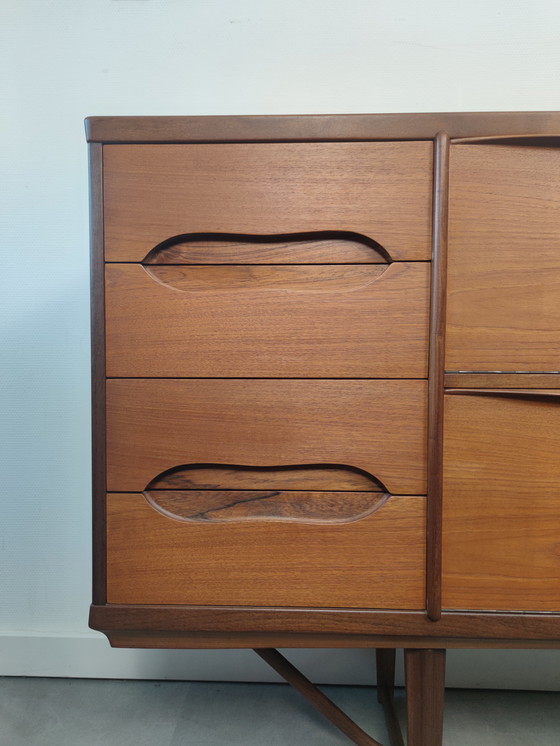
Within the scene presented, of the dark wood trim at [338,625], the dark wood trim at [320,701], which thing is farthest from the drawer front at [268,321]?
the dark wood trim at [320,701]

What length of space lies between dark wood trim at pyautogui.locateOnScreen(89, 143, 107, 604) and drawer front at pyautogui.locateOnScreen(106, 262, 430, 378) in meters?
0.01

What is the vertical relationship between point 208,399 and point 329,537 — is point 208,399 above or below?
above

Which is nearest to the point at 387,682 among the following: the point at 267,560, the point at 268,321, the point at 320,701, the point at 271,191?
→ the point at 320,701

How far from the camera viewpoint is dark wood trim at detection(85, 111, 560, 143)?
28.3 inches

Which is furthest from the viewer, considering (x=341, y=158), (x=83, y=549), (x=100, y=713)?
(x=83, y=549)

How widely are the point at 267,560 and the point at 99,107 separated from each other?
1.00 meters

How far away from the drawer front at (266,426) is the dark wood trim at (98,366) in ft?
0.04

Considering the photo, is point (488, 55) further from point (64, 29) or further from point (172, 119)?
point (64, 29)

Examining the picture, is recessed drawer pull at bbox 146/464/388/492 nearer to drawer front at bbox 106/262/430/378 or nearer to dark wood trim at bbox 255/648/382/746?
drawer front at bbox 106/262/430/378

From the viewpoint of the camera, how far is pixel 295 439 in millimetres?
753

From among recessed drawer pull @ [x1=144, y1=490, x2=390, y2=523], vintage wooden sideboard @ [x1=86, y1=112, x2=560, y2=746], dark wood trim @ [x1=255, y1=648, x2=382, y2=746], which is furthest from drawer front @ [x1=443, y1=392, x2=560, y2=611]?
dark wood trim @ [x1=255, y1=648, x2=382, y2=746]

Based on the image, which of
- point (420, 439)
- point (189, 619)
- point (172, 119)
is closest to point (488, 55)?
point (172, 119)

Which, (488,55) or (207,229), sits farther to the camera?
(488,55)

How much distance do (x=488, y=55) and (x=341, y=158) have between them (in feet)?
2.18
